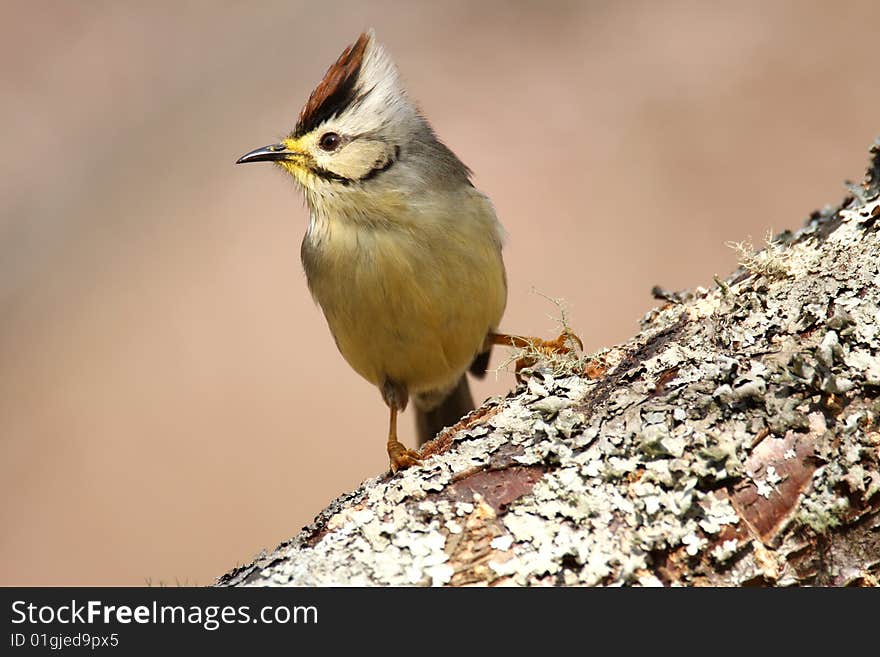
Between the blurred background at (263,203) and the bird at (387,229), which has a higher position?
the blurred background at (263,203)

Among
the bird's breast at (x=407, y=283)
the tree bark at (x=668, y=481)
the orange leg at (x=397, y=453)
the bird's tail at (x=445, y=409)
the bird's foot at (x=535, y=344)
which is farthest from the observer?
the bird's tail at (x=445, y=409)

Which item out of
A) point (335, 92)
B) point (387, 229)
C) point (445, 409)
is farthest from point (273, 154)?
point (445, 409)

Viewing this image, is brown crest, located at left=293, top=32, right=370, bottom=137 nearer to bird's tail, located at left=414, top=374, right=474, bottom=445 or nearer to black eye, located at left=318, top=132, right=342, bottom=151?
black eye, located at left=318, top=132, right=342, bottom=151

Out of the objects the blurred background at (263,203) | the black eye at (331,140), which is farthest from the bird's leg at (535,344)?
the blurred background at (263,203)

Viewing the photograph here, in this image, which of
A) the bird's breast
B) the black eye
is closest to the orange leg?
the bird's breast

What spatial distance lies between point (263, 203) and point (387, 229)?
3847 mm

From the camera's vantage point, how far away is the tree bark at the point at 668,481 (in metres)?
2.36

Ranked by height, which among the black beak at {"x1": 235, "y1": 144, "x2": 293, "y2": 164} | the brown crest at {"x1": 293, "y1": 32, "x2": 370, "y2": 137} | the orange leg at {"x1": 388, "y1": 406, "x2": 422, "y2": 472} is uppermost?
the brown crest at {"x1": 293, "y1": 32, "x2": 370, "y2": 137}

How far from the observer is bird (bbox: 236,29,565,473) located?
4090 mm

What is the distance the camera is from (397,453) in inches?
163

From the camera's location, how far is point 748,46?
7898 millimetres

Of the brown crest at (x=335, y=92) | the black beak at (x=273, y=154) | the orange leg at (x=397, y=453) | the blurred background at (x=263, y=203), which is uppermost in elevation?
the blurred background at (x=263, y=203)

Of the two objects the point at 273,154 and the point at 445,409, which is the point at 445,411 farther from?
the point at 273,154

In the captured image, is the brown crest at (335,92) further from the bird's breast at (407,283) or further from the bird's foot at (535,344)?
the bird's foot at (535,344)
